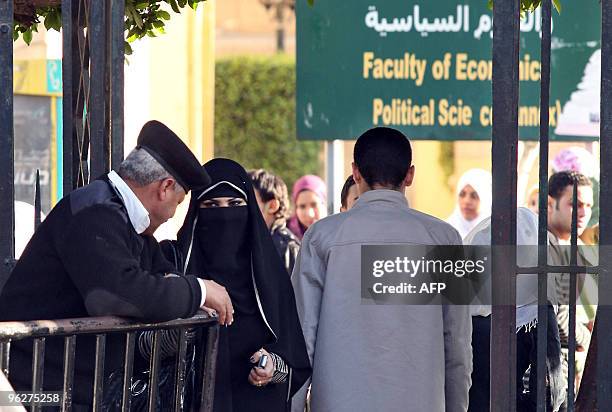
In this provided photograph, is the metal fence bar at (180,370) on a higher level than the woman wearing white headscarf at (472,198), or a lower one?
lower

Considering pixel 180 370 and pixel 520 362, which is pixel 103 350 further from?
pixel 520 362

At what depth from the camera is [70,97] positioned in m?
4.91

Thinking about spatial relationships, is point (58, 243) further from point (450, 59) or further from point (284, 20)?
point (284, 20)

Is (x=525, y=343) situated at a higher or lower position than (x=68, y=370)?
lower

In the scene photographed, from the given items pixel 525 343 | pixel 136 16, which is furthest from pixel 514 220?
pixel 136 16

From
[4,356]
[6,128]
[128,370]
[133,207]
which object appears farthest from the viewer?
[6,128]

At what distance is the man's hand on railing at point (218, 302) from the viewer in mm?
3975

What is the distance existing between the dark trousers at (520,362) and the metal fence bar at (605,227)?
2.71 feet

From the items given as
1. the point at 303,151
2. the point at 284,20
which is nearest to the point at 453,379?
the point at 303,151

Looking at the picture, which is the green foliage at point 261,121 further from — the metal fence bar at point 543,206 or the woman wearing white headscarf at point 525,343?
the metal fence bar at point 543,206

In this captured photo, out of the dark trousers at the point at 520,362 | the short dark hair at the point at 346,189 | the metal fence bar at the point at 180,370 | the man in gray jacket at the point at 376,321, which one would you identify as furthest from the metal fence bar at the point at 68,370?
the short dark hair at the point at 346,189

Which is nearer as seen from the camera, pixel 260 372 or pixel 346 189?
pixel 260 372

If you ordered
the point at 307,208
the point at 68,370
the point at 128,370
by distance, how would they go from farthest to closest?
the point at 307,208
the point at 128,370
the point at 68,370

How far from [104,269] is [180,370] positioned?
1.37ft
